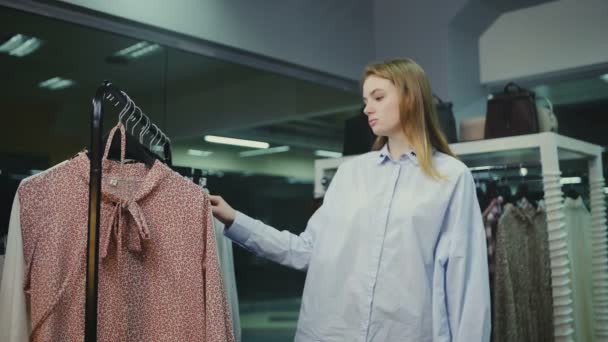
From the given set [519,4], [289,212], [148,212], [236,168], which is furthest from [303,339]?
[519,4]

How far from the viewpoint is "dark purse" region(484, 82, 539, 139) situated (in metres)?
2.69

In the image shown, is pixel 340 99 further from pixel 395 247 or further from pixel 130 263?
pixel 130 263

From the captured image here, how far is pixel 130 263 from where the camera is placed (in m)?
1.50

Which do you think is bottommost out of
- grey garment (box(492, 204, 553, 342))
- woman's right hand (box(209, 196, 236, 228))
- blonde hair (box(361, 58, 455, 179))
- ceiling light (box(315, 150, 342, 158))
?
grey garment (box(492, 204, 553, 342))

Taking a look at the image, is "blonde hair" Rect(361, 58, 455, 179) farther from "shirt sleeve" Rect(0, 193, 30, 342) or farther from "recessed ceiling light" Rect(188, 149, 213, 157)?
"recessed ceiling light" Rect(188, 149, 213, 157)

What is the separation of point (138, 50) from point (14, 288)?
172 centimetres

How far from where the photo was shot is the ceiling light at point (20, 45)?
243 centimetres

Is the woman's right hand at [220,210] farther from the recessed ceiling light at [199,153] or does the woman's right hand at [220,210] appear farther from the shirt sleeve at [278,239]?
the recessed ceiling light at [199,153]

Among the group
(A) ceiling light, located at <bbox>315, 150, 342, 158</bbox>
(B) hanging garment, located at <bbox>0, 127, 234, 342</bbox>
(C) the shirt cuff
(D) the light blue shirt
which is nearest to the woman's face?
(D) the light blue shirt

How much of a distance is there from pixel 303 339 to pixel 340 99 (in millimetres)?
2375

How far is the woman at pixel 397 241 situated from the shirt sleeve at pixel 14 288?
0.61 metres

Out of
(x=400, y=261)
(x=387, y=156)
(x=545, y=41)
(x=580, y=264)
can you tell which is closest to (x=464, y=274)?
(x=400, y=261)

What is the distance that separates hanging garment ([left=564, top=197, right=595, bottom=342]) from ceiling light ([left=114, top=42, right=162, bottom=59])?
6.91 ft

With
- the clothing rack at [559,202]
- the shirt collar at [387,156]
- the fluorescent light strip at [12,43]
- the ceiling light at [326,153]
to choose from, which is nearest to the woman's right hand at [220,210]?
the shirt collar at [387,156]
